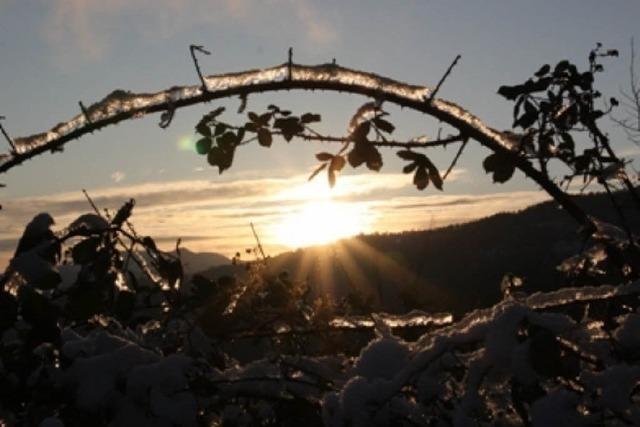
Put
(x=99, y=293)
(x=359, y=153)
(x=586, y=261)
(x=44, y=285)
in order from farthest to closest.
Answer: (x=586, y=261), (x=359, y=153), (x=99, y=293), (x=44, y=285)

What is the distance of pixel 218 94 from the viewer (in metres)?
2.25

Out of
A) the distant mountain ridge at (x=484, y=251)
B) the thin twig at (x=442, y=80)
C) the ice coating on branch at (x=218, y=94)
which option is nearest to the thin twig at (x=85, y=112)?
the ice coating on branch at (x=218, y=94)

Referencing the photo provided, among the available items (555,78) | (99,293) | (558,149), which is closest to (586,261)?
(558,149)

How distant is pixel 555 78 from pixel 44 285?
2560 mm

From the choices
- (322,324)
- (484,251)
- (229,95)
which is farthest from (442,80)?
(484,251)

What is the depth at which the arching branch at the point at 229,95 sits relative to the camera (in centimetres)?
222

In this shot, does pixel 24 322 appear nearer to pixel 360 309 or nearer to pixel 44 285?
pixel 44 285

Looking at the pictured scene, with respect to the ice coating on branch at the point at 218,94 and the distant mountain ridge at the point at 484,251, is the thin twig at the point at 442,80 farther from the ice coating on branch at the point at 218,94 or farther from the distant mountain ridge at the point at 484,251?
the distant mountain ridge at the point at 484,251

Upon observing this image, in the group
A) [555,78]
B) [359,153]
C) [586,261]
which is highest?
[555,78]

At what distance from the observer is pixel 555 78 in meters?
3.25

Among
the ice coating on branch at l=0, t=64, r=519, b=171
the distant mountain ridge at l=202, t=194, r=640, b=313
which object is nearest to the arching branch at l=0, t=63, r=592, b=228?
the ice coating on branch at l=0, t=64, r=519, b=171

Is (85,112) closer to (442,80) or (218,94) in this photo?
(218,94)

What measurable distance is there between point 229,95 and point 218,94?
0.04 metres

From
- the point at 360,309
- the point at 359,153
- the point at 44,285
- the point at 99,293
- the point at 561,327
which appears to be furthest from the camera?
the point at 360,309
